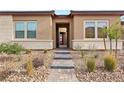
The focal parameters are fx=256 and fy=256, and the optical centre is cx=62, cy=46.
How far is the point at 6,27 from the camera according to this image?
80.6 ft

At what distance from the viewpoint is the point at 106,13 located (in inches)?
947

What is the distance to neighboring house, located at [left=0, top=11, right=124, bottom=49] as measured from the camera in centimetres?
2422

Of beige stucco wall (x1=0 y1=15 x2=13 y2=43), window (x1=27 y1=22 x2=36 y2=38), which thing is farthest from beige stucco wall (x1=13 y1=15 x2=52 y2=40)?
beige stucco wall (x1=0 y1=15 x2=13 y2=43)

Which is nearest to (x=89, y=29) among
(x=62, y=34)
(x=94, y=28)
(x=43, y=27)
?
(x=94, y=28)

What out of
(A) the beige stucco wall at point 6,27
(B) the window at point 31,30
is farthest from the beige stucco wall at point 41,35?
(A) the beige stucco wall at point 6,27

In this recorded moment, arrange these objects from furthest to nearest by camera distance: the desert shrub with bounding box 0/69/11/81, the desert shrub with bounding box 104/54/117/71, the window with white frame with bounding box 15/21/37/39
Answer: the window with white frame with bounding box 15/21/37/39 < the desert shrub with bounding box 104/54/117/71 < the desert shrub with bounding box 0/69/11/81

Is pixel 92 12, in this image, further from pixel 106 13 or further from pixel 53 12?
pixel 53 12

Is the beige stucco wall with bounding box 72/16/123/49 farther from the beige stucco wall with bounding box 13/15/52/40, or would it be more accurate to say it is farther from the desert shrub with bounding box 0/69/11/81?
the desert shrub with bounding box 0/69/11/81

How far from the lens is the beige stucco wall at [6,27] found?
963 inches

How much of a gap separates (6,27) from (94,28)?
844 centimetres

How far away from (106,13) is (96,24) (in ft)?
4.61
